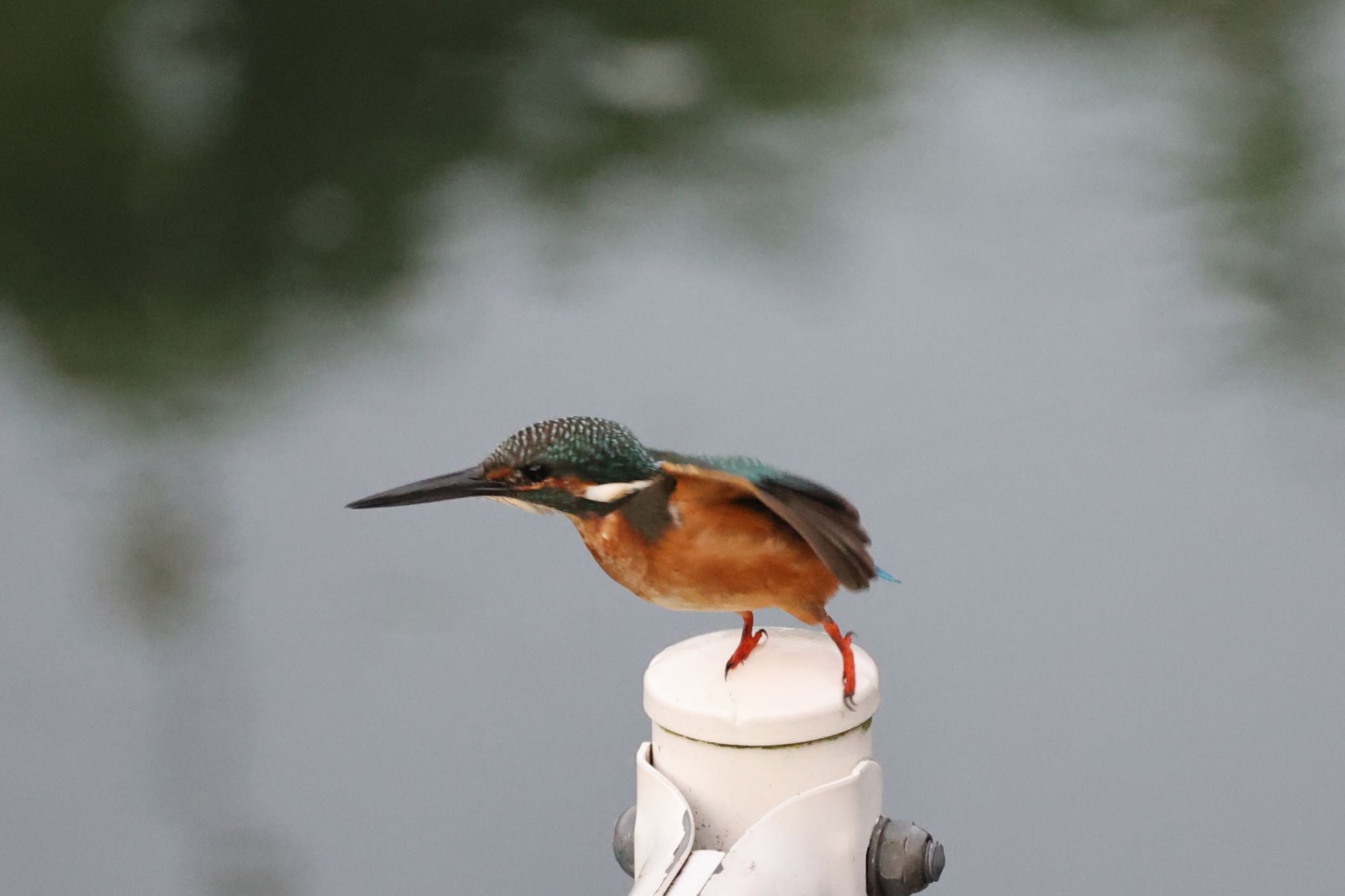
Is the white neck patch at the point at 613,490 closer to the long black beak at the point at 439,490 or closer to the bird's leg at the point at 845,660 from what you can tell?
the long black beak at the point at 439,490

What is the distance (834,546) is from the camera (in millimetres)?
857

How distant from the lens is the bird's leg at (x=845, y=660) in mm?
902

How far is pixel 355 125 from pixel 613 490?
1.09 m

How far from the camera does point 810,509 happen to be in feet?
2.91

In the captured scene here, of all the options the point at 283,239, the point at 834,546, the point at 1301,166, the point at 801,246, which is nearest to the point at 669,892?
the point at 834,546

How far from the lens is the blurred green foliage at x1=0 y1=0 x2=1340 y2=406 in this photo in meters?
1.83

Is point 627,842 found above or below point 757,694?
below

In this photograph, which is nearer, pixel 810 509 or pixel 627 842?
pixel 810 509

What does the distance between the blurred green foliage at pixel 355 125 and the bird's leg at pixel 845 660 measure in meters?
1.06

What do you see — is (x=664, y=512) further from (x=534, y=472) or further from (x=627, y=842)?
(x=627, y=842)

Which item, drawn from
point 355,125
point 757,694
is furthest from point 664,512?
point 355,125

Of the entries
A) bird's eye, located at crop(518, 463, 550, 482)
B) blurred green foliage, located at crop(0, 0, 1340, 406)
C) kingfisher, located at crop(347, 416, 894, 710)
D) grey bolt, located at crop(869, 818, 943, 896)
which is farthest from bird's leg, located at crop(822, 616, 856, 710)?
blurred green foliage, located at crop(0, 0, 1340, 406)

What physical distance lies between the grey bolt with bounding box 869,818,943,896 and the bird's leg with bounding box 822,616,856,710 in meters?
0.11

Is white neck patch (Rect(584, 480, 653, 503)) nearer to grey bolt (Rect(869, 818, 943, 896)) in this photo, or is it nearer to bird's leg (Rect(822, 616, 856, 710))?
bird's leg (Rect(822, 616, 856, 710))
